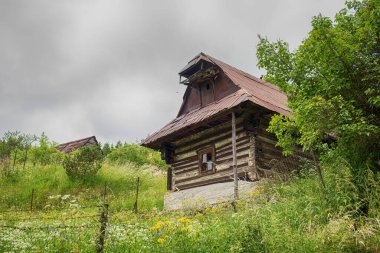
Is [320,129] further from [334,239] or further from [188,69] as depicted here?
[188,69]

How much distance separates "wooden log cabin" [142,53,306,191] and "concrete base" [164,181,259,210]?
1.30 ft

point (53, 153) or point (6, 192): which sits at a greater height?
point (53, 153)

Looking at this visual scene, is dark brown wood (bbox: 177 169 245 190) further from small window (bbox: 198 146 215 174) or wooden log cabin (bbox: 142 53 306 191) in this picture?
small window (bbox: 198 146 215 174)

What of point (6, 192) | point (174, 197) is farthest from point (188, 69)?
point (6, 192)

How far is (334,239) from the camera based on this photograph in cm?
459

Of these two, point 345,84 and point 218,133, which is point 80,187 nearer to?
point 218,133

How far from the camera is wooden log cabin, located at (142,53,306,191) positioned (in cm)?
1167

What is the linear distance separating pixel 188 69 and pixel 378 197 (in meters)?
11.4

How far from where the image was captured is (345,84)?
6332mm

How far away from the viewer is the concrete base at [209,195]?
1057 centimetres

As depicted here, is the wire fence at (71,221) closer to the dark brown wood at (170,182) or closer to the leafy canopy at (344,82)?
the leafy canopy at (344,82)

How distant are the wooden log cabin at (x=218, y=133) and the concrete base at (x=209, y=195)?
0.40 meters

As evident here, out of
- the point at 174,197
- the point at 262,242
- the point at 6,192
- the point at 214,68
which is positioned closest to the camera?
the point at 262,242

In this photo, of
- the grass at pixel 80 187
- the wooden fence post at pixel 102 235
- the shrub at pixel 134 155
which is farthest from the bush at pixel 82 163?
the shrub at pixel 134 155
